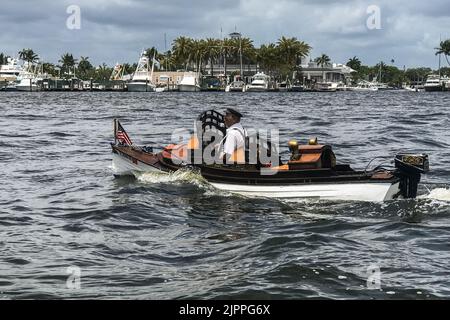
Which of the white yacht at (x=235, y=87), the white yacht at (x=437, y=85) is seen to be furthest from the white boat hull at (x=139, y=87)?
the white yacht at (x=437, y=85)

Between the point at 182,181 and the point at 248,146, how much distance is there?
2627 millimetres

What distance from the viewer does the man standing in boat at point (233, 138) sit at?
1703cm

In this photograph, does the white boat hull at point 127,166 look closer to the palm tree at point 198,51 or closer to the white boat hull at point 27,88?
the white boat hull at point 27,88

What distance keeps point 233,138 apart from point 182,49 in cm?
17468

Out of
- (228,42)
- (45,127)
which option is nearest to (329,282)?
(45,127)

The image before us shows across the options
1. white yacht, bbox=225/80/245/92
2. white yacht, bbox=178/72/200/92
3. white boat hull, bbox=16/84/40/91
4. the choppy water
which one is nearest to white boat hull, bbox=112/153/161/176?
the choppy water

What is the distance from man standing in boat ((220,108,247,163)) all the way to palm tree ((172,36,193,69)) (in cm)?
17285

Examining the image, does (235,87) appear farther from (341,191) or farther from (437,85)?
(341,191)

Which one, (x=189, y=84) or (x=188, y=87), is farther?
(x=188, y=87)

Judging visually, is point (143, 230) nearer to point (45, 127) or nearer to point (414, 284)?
point (414, 284)

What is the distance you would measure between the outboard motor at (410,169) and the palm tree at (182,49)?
17469 cm

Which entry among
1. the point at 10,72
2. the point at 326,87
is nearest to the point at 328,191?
the point at 326,87

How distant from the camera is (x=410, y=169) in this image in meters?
15.7

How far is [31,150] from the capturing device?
30766mm
